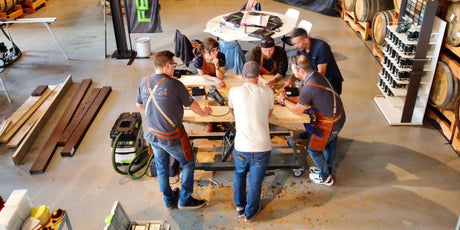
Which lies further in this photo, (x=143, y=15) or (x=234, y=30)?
(x=143, y=15)

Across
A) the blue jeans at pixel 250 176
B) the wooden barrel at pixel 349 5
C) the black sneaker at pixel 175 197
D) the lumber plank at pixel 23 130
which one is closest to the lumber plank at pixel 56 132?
the lumber plank at pixel 23 130

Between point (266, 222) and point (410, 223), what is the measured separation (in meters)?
1.42

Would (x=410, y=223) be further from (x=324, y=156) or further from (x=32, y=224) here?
(x=32, y=224)

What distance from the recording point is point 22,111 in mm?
6004

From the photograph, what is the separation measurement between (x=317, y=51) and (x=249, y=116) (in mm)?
1594

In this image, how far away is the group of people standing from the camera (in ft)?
11.4

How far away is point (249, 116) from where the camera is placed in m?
3.44

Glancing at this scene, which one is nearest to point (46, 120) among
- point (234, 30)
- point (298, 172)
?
point (234, 30)

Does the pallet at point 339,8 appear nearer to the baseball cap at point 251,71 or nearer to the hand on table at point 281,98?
the hand on table at point 281,98

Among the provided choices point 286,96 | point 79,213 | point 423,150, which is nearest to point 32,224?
point 79,213

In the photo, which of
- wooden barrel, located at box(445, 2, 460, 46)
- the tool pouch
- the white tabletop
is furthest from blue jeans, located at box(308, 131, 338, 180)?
the white tabletop

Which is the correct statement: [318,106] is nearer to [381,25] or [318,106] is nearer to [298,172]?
[298,172]

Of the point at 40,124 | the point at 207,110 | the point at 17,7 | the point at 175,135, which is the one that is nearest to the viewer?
the point at 175,135

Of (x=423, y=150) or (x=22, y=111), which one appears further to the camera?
(x=22, y=111)
